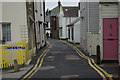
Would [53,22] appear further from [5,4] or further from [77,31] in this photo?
[5,4]

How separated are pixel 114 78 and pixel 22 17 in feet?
26.4

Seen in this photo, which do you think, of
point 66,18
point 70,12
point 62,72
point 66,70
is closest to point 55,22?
point 66,18

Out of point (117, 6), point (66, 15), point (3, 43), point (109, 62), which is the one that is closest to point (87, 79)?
point (109, 62)

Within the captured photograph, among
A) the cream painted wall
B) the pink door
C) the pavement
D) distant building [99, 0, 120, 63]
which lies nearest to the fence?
the pavement

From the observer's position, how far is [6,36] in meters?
13.8

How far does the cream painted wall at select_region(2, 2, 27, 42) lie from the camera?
1368 cm

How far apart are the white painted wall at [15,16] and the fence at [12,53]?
1071mm

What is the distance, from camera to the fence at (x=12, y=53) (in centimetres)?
1241

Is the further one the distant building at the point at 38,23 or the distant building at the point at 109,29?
the distant building at the point at 38,23

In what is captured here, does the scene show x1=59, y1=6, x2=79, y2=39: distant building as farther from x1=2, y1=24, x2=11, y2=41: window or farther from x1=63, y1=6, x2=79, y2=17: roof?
x1=2, y1=24, x2=11, y2=41: window

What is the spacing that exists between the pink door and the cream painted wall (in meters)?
5.62

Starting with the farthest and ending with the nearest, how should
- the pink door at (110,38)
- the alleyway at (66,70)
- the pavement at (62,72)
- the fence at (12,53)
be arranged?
the pink door at (110,38)
the fence at (12,53)
the alleyway at (66,70)
the pavement at (62,72)

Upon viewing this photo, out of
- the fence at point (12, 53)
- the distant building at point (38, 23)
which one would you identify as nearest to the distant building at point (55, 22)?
the distant building at point (38, 23)

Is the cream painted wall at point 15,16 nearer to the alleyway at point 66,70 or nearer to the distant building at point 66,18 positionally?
the alleyway at point 66,70
